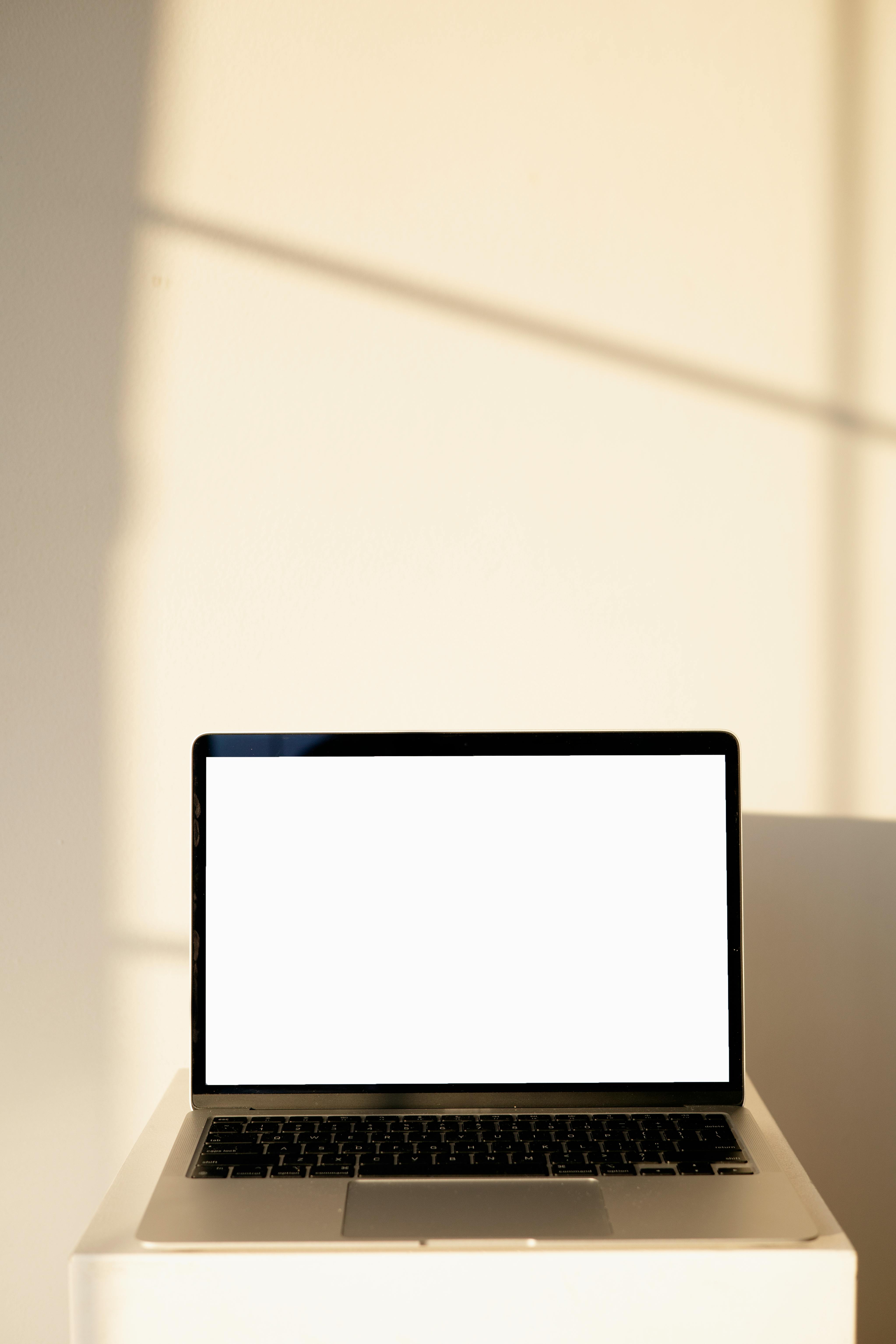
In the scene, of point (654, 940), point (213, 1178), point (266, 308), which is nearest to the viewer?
point (213, 1178)

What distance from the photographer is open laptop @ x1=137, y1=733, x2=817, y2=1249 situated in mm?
948

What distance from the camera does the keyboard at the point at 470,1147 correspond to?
82cm

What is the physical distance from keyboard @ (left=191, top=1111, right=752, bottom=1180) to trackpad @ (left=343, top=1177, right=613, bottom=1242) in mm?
14

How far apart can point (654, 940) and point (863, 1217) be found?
60cm

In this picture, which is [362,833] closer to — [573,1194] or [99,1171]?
[573,1194]

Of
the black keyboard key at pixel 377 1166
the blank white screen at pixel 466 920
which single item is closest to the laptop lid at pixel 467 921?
the blank white screen at pixel 466 920

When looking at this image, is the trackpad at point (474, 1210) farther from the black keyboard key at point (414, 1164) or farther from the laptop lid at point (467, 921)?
the laptop lid at point (467, 921)

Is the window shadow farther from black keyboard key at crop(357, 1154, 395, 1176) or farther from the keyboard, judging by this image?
black keyboard key at crop(357, 1154, 395, 1176)

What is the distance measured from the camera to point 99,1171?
127cm

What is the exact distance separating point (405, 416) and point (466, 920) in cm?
60

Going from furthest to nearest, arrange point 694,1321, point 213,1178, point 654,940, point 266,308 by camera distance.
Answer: point 266,308 < point 654,940 < point 213,1178 < point 694,1321

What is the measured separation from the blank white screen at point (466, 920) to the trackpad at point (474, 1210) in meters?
0.15

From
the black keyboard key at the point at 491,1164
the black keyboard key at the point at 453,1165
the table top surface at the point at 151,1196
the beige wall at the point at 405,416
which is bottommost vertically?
the table top surface at the point at 151,1196

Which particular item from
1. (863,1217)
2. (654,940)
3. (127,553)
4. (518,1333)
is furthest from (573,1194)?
(127,553)
